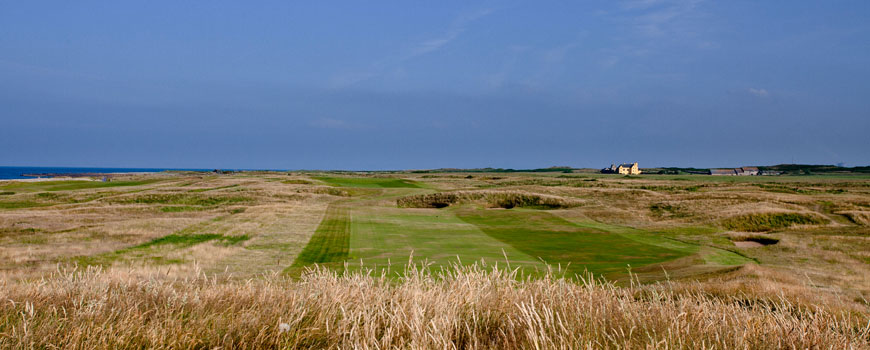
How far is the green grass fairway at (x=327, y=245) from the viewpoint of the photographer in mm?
13484

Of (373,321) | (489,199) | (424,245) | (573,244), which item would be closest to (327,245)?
(424,245)

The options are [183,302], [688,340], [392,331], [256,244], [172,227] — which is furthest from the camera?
[172,227]

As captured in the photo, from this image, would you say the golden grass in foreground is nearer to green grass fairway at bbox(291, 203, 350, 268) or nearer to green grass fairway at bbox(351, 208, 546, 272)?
green grass fairway at bbox(351, 208, 546, 272)

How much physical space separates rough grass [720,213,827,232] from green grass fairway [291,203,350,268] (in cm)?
1981

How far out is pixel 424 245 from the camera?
16172 mm

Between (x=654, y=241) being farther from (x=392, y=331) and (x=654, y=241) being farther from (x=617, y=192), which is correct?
(x=617, y=192)

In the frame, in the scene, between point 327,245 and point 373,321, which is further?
point 327,245

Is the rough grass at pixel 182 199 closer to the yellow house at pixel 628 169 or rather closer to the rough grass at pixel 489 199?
the rough grass at pixel 489 199

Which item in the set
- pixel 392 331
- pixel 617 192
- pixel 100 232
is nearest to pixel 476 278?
pixel 392 331

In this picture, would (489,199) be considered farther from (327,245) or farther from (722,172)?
(722,172)

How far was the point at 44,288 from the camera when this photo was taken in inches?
164

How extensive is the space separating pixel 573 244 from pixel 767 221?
48.8 feet

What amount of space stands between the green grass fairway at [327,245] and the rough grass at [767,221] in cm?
1981

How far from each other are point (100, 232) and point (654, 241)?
2198 centimetres
